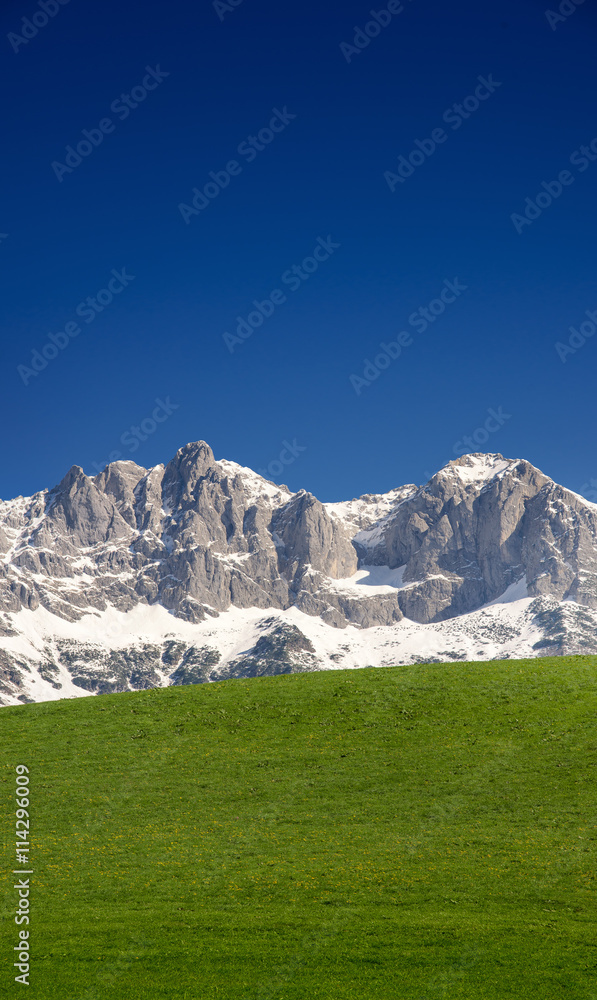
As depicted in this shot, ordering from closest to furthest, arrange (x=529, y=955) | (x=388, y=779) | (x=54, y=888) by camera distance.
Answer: (x=529, y=955) → (x=54, y=888) → (x=388, y=779)

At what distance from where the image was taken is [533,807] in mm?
37844

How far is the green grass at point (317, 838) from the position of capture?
2497cm

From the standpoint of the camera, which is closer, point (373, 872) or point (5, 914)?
point (5, 914)

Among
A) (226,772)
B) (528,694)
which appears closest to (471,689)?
Result: (528,694)

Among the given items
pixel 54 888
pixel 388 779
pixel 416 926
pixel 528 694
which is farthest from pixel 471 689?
pixel 54 888

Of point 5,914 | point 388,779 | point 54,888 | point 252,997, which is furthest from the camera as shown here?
point 388,779

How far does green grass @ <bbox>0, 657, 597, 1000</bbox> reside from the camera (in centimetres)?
2497

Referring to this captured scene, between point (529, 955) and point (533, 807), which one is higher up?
point (533, 807)

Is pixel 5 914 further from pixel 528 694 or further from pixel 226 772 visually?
pixel 528 694

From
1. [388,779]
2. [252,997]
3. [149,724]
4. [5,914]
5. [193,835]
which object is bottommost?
[252,997]

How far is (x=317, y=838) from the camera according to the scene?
117 feet

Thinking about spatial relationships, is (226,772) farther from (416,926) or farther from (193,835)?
(416,926)

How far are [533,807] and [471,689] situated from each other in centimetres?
1597

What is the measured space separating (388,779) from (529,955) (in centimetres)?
1656
